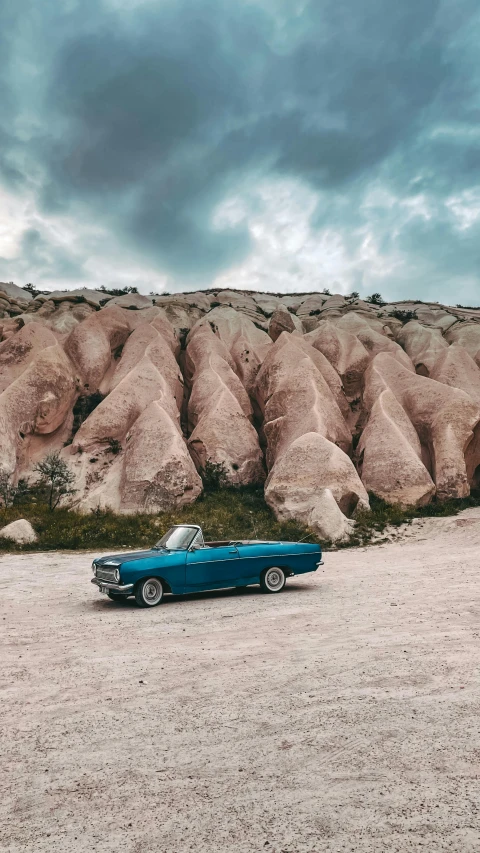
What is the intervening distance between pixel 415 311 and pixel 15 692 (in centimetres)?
4762

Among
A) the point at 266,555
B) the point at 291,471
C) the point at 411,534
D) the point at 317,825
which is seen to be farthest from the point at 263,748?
the point at 291,471

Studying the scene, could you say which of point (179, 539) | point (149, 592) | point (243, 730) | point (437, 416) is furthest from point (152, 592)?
point (437, 416)

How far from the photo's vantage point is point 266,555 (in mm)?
9305

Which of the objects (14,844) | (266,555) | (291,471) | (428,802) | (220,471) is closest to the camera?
(14,844)

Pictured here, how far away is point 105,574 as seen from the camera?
8367 mm

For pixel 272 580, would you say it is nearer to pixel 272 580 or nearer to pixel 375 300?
pixel 272 580

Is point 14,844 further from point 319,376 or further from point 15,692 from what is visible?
point 319,376

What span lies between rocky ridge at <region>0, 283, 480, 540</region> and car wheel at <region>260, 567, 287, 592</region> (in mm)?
7896

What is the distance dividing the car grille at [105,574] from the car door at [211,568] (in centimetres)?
115

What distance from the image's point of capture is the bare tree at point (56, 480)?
21484 millimetres

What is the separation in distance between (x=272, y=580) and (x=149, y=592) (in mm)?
2301

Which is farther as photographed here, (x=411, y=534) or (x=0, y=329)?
(x=0, y=329)

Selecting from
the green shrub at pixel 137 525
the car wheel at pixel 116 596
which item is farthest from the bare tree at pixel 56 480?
the car wheel at pixel 116 596

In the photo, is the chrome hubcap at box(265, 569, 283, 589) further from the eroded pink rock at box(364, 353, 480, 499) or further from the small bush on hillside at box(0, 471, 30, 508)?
the eroded pink rock at box(364, 353, 480, 499)
